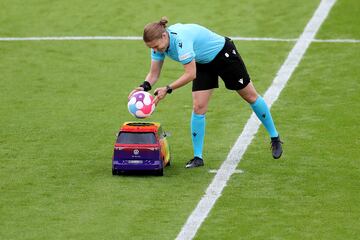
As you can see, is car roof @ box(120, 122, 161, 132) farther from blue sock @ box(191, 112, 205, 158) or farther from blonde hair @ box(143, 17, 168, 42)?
blonde hair @ box(143, 17, 168, 42)

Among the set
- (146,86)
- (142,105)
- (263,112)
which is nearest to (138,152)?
(142,105)

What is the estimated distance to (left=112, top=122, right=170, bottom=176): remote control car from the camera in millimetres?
13164

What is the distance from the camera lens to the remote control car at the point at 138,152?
43.2ft

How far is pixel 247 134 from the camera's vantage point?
1534 centimetres

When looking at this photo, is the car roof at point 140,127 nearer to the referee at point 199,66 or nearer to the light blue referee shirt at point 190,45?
the referee at point 199,66

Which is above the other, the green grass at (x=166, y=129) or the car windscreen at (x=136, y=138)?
the car windscreen at (x=136, y=138)

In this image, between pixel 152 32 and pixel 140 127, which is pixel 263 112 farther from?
pixel 152 32

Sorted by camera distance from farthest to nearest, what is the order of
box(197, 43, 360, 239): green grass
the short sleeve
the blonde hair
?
the short sleeve → the blonde hair → box(197, 43, 360, 239): green grass

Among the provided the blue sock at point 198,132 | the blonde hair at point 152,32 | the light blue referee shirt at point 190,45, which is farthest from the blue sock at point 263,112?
the blonde hair at point 152,32

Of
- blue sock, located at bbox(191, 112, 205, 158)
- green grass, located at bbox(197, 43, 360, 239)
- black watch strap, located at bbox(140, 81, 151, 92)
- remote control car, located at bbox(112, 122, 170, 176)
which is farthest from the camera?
blue sock, located at bbox(191, 112, 205, 158)

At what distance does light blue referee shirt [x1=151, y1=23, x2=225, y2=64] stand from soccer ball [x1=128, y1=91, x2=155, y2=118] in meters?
0.55

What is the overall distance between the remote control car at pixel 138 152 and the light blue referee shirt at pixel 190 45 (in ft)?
2.99

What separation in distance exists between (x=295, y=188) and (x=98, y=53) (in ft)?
25.3

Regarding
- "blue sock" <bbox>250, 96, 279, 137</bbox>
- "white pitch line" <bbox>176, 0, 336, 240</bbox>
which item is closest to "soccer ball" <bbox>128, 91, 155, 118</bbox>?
"white pitch line" <bbox>176, 0, 336, 240</bbox>
